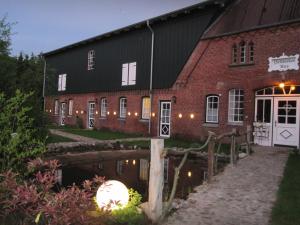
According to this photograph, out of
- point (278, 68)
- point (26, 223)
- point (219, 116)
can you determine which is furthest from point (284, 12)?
point (26, 223)

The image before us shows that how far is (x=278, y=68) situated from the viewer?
1556cm

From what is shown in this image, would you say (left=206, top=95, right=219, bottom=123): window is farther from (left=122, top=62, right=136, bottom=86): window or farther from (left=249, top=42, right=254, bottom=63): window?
(left=122, top=62, right=136, bottom=86): window

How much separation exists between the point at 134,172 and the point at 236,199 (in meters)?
4.59

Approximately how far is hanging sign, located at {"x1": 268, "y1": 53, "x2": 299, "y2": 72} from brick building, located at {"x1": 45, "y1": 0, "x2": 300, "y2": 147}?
4 centimetres

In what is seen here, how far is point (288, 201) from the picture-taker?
7.04 metres

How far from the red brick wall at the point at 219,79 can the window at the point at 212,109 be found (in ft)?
0.74

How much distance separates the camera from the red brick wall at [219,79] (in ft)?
51.3

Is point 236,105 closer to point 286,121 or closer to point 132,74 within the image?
point 286,121

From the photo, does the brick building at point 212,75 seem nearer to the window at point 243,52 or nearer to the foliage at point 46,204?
the window at point 243,52

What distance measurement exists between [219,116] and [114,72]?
10.4 metres

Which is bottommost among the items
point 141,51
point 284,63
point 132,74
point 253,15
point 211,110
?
point 211,110

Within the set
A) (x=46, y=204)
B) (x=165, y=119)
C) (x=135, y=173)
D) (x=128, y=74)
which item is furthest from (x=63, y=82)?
(x=46, y=204)

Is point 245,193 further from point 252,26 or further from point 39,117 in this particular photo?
point 252,26

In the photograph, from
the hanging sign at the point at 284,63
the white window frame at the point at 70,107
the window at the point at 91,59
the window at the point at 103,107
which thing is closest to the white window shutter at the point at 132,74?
the window at the point at 103,107
